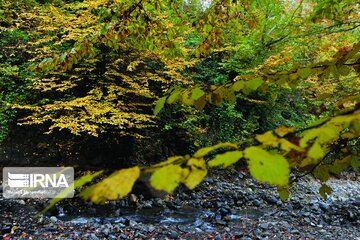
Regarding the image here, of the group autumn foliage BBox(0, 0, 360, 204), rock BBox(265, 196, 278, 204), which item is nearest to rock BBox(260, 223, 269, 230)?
rock BBox(265, 196, 278, 204)

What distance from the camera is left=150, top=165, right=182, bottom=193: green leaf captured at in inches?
24.7

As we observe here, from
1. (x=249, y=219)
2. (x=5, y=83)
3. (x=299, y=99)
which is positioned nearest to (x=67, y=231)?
→ (x=249, y=219)

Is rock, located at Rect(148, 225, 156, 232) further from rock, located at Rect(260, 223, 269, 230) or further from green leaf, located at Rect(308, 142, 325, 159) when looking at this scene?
green leaf, located at Rect(308, 142, 325, 159)

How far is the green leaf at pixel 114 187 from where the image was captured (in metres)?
0.63

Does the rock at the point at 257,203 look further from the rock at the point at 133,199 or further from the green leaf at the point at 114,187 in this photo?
the green leaf at the point at 114,187

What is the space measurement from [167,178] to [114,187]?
0.36 feet

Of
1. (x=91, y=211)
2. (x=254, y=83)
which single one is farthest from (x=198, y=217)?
(x=254, y=83)

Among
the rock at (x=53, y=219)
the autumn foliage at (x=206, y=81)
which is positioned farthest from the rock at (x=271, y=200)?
the rock at (x=53, y=219)

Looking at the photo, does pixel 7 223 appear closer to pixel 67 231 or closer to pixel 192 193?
pixel 67 231

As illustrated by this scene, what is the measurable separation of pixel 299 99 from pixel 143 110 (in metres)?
6.19

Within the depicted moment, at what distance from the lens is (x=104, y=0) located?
6.38m

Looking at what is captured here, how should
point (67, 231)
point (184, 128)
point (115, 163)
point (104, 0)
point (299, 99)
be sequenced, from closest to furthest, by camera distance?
1. point (67, 231)
2. point (104, 0)
3. point (115, 163)
4. point (184, 128)
5. point (299, 99)

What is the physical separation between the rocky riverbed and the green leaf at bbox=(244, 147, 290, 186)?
5.05 m

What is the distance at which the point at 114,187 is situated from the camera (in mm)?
653
